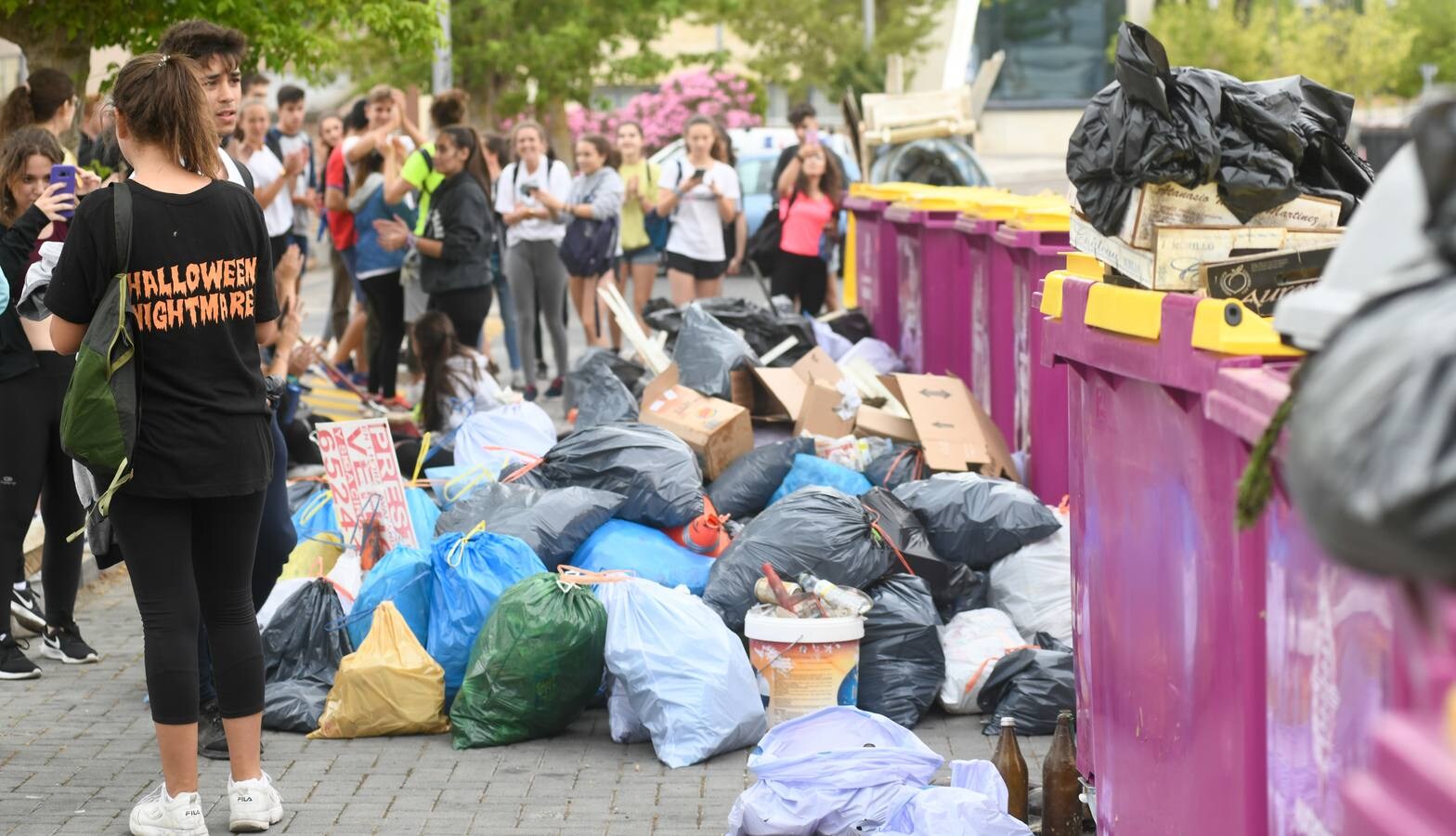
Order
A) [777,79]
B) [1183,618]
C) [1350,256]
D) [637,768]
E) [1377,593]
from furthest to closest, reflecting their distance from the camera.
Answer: [777,79] → [637,768] → [1183,618] → [1377,593] → [1350,256]

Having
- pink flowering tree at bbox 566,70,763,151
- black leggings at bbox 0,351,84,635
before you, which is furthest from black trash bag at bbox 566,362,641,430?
pink flowering tree at bbox 566,70,763,151

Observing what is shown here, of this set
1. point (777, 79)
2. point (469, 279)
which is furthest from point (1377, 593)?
point (777, 79)

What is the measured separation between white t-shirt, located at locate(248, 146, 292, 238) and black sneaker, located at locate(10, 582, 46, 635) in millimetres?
3690

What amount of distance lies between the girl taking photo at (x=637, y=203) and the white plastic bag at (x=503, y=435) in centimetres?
545

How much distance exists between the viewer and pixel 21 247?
5852mm

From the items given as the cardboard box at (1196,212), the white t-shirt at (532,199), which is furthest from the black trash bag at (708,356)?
the cardboard box at (1196,212)

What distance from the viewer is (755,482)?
721cm

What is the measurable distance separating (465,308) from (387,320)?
107 cm

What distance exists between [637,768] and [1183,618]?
221cm

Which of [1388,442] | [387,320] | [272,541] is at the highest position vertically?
[1388,442]

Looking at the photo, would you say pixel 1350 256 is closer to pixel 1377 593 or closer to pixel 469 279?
pixel 1377 593

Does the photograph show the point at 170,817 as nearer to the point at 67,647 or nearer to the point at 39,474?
the point at 39,474

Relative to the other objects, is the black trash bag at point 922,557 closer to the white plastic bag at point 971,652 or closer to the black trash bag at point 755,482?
the white plastic bag at point 971,652

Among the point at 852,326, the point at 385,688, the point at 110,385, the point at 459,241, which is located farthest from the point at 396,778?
the point at 852,326
